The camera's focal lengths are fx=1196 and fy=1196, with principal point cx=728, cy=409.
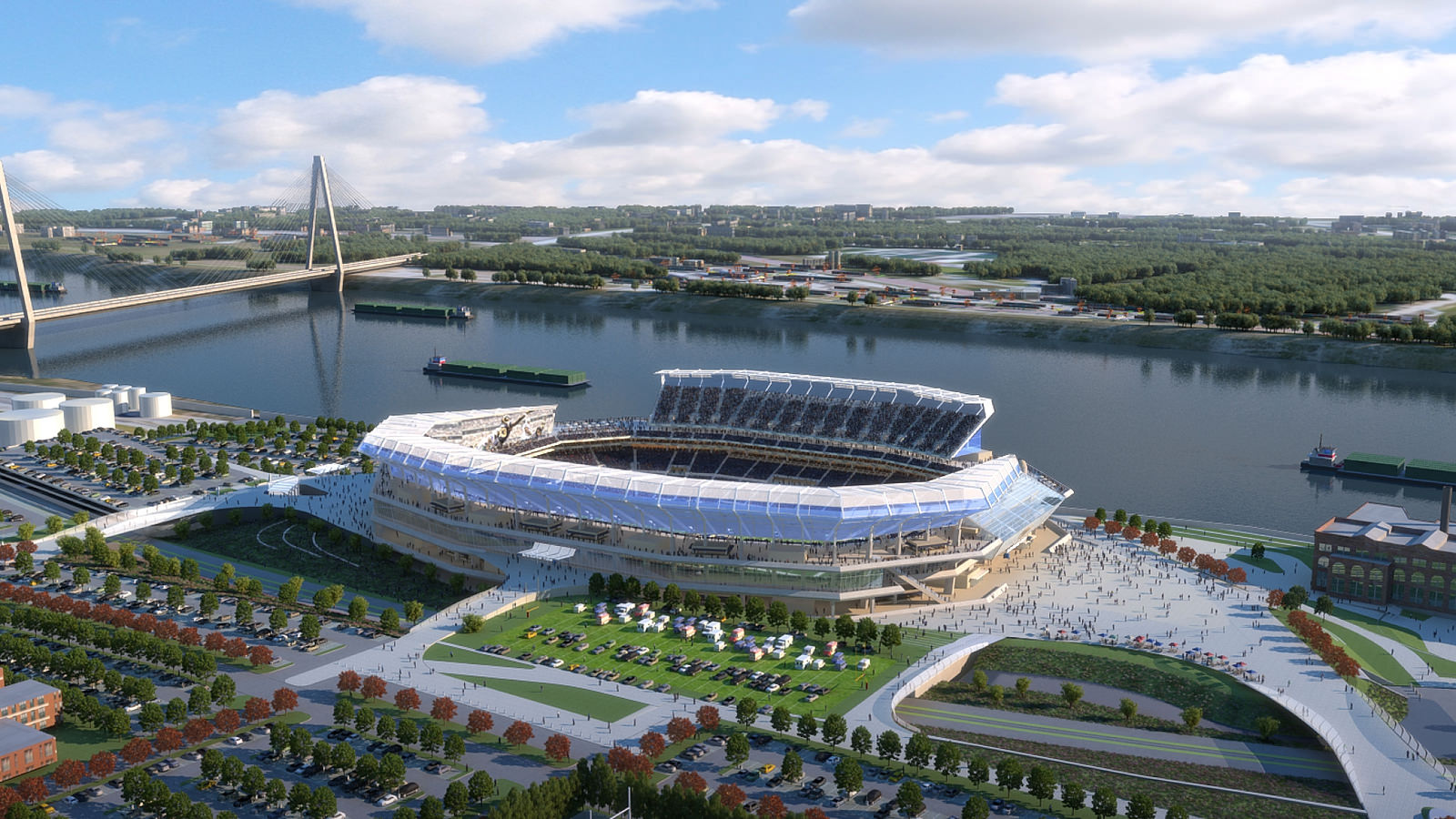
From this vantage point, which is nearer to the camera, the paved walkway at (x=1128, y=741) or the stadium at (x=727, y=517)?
the paved walkway at (x=1128, y=741)

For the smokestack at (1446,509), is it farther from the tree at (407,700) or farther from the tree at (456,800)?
the tree at (407,700)

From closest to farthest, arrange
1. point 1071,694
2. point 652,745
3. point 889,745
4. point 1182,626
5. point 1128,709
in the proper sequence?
point 652,745
point 889,745
point 1128,709
point 1071,694
point 1182,626

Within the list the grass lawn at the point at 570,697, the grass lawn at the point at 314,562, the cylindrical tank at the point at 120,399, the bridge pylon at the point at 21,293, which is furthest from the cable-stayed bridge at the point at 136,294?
the grass lawn at the point at 570,697

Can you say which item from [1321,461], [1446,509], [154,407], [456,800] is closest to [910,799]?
[456,800]

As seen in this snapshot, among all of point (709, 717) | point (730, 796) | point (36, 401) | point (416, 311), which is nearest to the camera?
point (730, 796)

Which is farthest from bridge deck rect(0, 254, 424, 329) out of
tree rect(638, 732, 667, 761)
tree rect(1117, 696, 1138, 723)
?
tree rect(1117, 696, 1138, 723)

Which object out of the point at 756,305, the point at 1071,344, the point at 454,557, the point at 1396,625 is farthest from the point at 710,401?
the point at 756,305

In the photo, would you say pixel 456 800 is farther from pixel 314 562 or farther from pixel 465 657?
pixel 314 562
